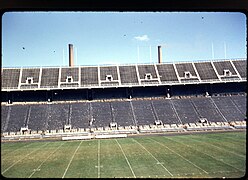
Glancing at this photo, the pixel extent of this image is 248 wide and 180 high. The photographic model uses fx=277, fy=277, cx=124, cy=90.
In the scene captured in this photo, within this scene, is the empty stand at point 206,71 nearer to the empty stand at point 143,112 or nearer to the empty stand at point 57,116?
the empty stand at point 143,112

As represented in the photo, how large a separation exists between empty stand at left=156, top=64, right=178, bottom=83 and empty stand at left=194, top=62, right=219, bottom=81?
206cm

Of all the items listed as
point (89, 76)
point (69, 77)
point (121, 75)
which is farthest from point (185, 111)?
point (69, 77)

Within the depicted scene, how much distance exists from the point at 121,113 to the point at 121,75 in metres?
4.37

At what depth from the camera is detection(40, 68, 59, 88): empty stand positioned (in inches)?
797

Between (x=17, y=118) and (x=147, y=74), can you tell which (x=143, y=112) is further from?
(x=17, y=118)

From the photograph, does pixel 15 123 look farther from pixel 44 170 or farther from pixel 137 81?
pixel 44 170

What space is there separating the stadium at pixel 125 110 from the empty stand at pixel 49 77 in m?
0.07

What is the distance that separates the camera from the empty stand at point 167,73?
21031 mm

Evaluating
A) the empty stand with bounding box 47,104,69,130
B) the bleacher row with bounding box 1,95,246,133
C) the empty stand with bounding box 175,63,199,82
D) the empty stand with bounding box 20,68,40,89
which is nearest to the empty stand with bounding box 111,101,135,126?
the bleacher row with bounding box 1,95,246,133

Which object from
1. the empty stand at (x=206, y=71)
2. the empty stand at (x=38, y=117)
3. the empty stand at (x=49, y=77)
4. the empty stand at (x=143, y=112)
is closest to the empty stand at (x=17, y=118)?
the empty stand at (x=38, y=117)

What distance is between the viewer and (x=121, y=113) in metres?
18.5
